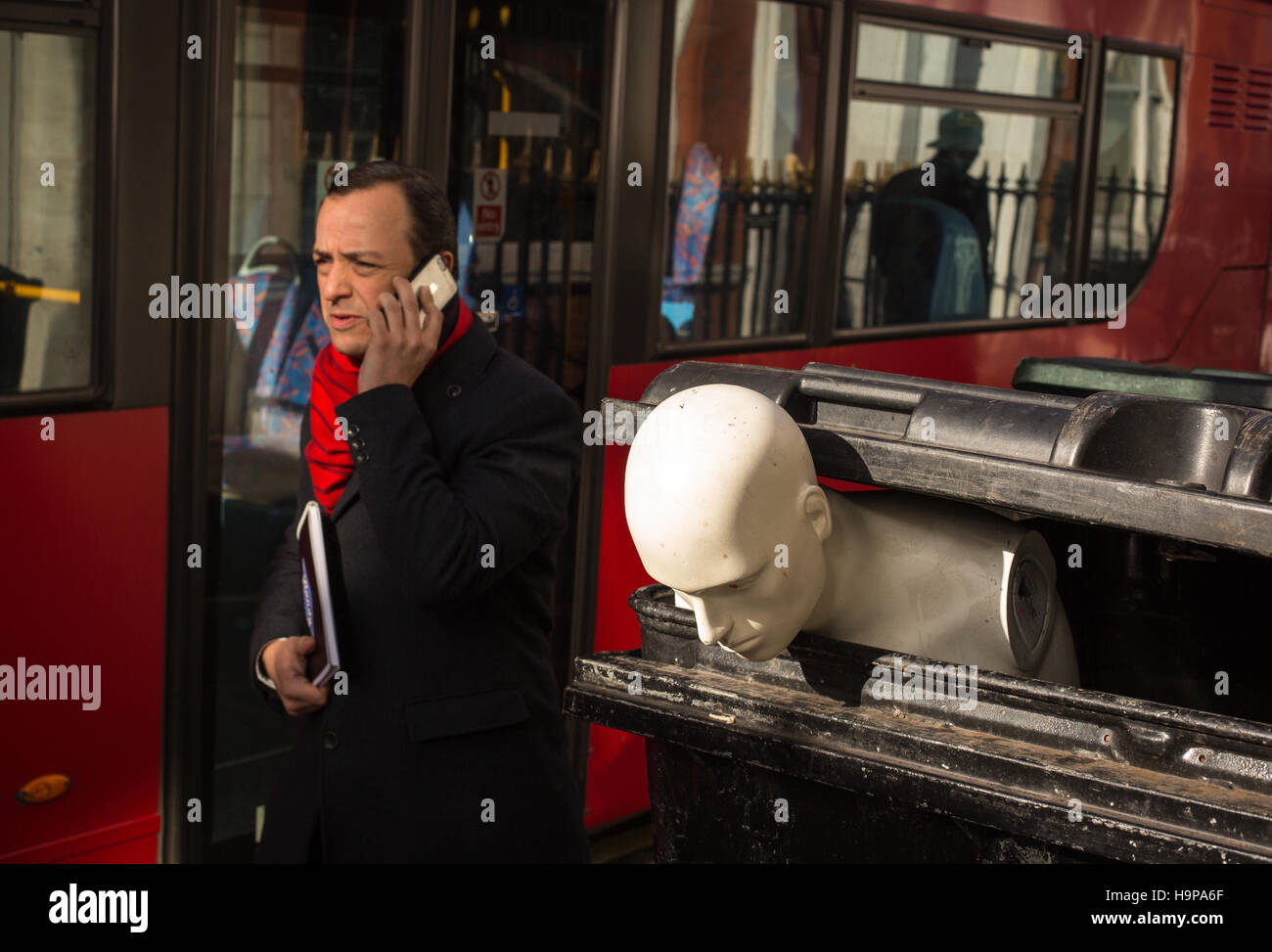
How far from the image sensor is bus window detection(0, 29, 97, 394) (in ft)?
10.6

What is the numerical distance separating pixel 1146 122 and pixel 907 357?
1966mm

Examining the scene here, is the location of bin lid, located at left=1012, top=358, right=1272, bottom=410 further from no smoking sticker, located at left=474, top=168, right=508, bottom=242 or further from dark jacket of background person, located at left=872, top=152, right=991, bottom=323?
dark jacket of background person, located at left=872, top=152, right=991, bottom=323

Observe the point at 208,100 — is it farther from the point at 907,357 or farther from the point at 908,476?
the point at 907,357

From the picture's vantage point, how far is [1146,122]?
6.73 metres

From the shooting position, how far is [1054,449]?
2152 mm

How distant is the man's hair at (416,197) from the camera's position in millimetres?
2555

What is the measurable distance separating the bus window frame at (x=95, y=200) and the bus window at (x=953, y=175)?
2.58 metres

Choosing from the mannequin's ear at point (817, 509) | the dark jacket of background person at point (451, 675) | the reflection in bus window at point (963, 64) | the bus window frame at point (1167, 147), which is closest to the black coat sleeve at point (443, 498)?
the dark jacket of background person at point (451, 675)

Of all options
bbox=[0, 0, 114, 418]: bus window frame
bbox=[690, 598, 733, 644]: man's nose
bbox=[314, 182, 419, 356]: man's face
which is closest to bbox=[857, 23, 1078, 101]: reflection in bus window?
bbox=[0, 0, 114, 418]: bus window frame

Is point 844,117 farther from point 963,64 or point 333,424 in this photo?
point 333,424

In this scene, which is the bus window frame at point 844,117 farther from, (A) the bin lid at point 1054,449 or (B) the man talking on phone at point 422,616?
(A) the bin lid at point 1054,449

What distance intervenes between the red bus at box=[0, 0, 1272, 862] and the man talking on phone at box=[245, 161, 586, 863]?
1040mm

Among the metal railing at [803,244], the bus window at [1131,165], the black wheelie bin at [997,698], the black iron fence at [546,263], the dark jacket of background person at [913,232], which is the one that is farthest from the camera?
the bus window at [1131,165]
